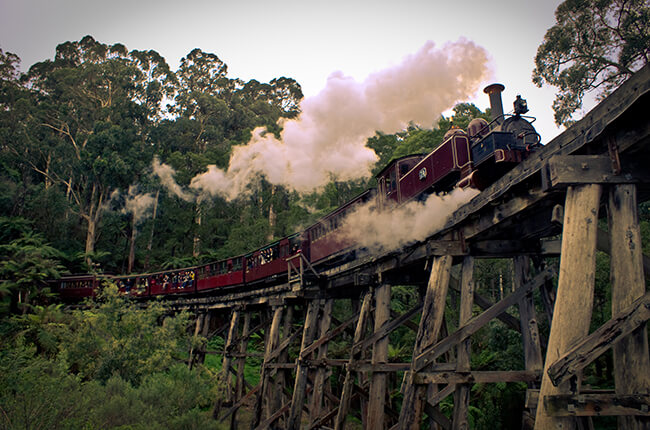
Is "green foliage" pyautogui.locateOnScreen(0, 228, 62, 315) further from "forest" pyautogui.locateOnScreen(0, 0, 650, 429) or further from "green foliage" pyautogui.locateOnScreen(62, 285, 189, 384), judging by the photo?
"green foliage" pyautogui.locateOnScreen(62, 285, 189, 384)

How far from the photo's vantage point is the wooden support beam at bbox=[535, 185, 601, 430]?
11.5 feet

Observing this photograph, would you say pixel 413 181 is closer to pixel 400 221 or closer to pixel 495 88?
pixel 400 221

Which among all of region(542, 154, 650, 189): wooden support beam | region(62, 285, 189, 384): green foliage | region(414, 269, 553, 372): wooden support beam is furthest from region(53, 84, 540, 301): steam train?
region(542, 154, 650, 189): wooden support beam

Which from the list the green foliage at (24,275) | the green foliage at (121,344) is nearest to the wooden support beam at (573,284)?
the green foliage at (121,344)

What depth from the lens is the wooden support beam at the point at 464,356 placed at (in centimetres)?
605

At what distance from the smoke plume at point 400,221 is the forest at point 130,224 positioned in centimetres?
259

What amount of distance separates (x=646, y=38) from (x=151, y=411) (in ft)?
70.0

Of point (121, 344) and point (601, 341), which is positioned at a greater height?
point (601, 341)

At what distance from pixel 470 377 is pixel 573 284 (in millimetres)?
2813

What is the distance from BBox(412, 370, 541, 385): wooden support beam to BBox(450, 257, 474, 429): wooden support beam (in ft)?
0.40

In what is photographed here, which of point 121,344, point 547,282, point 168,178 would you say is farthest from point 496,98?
point 168,178

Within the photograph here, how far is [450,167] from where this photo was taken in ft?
29.1

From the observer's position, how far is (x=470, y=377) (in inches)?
237

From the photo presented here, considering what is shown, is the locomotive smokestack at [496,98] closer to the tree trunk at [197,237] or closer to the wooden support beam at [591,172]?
the wooden support beam at [591,172]
